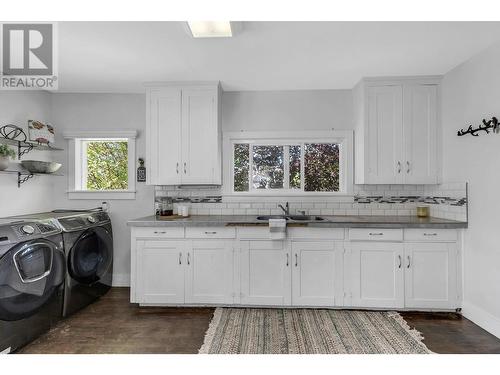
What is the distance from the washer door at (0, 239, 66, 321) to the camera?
1993 mm

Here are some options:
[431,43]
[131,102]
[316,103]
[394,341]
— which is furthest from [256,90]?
[394,341]

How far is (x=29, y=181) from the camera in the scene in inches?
126

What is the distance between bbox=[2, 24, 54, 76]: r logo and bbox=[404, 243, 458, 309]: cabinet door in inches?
142

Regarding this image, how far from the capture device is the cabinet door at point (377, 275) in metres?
2.74

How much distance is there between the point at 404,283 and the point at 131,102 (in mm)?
3614

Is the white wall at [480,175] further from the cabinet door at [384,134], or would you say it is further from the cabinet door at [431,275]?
the cabinet door at [384,134]

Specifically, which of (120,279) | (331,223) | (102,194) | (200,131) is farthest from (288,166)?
(120,279)

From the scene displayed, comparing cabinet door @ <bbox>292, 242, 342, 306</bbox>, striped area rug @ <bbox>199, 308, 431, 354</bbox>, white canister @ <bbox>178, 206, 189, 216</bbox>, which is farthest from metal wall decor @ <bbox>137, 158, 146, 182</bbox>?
cabinet door @ <bbox>292, 242, 342, 306</bbox>

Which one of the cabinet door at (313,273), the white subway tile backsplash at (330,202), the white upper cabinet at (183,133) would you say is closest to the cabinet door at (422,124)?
the white subway tile backsplash at (330,202)

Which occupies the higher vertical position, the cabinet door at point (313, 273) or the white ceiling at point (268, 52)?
the white ceiling at point (268, 52)

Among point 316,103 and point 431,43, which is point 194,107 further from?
point 431,43

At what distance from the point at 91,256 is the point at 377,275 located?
284 centimetres

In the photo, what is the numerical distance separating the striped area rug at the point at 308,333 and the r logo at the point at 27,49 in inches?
106

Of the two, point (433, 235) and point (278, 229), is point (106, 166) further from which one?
point (433, 235)
